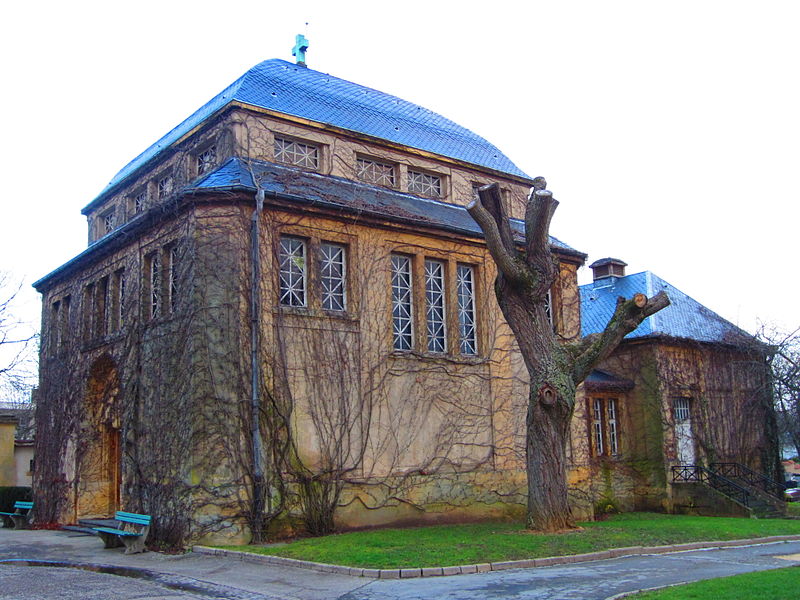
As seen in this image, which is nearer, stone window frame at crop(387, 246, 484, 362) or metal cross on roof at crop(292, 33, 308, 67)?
stone window frame at crop(387, 246, 484, 362)

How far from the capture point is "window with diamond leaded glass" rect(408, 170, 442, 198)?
20.8 m

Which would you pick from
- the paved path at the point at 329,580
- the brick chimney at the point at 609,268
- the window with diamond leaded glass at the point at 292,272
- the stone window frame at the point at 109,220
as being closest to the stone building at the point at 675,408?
the brick chimney at the point at 609,268

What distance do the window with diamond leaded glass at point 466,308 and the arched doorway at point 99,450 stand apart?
8.42 metres

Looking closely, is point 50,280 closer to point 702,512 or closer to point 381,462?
point 381,462

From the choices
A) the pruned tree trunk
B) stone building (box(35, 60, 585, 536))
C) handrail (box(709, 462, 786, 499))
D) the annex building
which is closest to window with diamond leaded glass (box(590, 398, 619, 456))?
handrail (box(709, 462, 786, 499))

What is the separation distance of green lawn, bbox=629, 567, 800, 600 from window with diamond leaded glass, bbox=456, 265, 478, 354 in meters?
9.55

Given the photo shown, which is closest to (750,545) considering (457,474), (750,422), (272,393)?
(457,474)

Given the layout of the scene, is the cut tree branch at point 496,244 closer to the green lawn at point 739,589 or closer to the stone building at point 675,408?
the green lawn at point 739,589

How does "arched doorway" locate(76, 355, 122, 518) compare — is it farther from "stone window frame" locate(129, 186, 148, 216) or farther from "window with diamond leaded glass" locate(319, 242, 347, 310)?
"window with diamond leaded glass" locate(319, 242, 347, 310)

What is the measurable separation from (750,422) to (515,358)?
1228 cm

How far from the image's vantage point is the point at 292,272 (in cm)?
1638

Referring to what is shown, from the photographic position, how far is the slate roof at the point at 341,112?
63.7 ft

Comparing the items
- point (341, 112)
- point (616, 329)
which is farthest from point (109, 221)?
point (616, 329)

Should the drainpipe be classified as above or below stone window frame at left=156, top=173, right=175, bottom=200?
below
